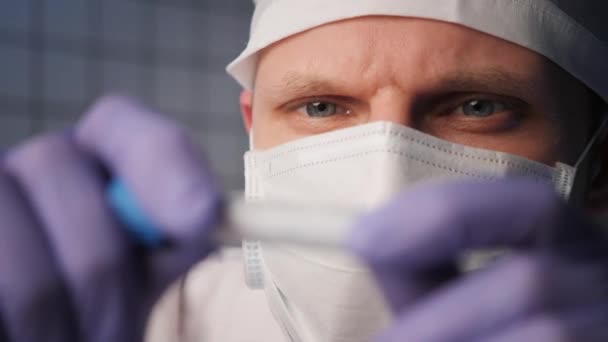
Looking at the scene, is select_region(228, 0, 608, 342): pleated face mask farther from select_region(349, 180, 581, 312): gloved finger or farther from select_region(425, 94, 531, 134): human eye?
select_region(349, 180, 581, 312): gloved finger

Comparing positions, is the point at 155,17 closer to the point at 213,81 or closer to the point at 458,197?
the point at 213,81

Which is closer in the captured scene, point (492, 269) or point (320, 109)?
point (492, 269)

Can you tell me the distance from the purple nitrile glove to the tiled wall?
270cm

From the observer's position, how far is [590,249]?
0.48 meters

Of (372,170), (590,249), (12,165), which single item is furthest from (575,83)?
(12,165)

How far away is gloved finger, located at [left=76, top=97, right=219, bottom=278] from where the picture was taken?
1.53ft

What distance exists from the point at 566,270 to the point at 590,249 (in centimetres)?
3

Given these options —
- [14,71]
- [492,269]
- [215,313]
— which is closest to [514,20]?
[492,269]

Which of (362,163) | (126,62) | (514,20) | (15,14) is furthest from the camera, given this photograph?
(126,62)

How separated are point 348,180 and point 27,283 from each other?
1.59 feet

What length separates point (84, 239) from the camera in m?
0.49

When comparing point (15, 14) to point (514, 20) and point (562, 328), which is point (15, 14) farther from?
point (562, 328)

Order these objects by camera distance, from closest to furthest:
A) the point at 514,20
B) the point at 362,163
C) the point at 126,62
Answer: the point at 362,163
the point at 514,20
the point at 126,62

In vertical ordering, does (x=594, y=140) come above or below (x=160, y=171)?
above
